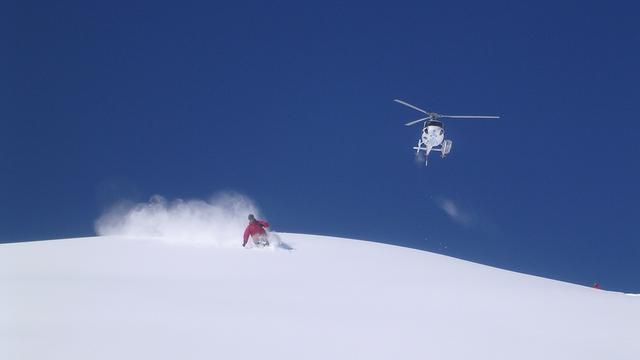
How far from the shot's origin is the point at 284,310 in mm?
7504

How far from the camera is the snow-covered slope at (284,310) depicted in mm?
5734

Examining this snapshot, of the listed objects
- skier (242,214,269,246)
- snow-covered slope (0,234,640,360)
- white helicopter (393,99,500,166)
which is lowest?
snow-covered slope (0,234,640,360)

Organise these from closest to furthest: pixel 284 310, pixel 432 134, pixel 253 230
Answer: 1. pixel 284 310
2. pixel 253 230
3. pixel 432 134

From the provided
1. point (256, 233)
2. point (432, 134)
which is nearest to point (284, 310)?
point (256, 233)

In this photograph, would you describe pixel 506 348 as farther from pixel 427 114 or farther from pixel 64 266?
pixel 427 114

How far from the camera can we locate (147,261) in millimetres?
11594

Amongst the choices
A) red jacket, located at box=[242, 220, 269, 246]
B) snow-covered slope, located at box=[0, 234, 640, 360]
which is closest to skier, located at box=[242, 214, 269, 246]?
red jacket, located at box=[242, 220, 269, 246]

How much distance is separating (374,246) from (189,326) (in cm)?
1011

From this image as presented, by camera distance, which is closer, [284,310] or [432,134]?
[284,310]

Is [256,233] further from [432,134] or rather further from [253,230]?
[432,134]

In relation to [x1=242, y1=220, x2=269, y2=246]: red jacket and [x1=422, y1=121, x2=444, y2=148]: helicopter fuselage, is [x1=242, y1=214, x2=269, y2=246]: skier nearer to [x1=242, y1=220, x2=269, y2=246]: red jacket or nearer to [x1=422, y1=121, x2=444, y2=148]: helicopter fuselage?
[x1=242, y1=220, x2=269, y2=246]: red jacket

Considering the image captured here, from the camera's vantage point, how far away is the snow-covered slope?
226 inches

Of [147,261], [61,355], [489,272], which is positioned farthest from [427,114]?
[61,355]

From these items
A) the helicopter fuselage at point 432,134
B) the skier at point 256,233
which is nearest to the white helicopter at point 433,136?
the helicopter fuselage at point 432,134
